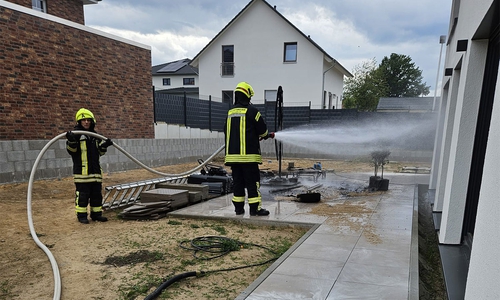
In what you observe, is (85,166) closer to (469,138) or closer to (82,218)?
(82,218)

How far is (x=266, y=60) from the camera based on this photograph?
21.5 meters

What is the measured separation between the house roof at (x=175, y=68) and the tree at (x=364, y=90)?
1764 centimetres

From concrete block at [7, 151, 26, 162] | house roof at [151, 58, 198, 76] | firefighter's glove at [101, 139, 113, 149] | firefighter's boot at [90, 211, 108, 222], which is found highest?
house roof at [151, 58, 198, 76]

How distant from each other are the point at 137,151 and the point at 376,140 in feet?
26.7

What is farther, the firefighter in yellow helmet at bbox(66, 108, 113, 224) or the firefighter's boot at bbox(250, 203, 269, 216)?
the firefighter's boot at bbox(250, 203, 269, 216)

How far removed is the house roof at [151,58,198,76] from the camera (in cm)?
3697

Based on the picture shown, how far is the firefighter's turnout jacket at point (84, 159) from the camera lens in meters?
4.91

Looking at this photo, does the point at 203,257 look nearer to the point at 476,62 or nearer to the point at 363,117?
the point at 476,62

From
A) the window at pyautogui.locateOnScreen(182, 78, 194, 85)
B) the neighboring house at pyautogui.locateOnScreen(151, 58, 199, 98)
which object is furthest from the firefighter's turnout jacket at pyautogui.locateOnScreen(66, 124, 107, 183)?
the window at pyautogui.locateOnScreen(182, 78, 194, 85)

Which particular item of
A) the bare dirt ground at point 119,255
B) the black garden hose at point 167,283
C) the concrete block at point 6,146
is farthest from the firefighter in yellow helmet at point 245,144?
the concrete block at point 6,146

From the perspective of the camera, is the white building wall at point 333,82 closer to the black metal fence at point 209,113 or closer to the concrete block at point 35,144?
the black metal fence at point 209,113

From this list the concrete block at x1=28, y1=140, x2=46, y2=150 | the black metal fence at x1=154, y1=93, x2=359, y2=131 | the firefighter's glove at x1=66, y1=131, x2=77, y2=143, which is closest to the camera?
the firefighter's glove at x1=66, y1=131, x2=77, y2=143

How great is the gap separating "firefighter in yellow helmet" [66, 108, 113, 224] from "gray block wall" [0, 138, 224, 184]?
78 cm

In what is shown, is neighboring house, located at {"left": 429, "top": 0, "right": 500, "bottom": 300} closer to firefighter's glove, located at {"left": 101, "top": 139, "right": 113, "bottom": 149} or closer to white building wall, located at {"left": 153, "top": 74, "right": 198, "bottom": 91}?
firefighter's glove, located at {"left": 101, "top": 139, "right": 113, "bottom": 149}
